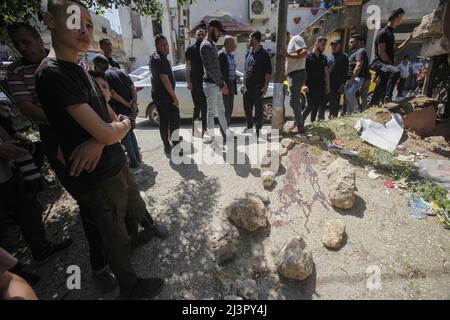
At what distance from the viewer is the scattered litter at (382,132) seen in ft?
13.3

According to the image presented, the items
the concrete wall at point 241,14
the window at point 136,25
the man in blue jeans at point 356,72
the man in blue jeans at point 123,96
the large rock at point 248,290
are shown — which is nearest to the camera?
the large rock at point 248,290

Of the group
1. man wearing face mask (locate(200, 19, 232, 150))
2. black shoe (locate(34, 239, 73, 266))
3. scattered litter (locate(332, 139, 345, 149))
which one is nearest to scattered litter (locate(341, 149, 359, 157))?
scattered litter (locate(332, 139, 345, 149))

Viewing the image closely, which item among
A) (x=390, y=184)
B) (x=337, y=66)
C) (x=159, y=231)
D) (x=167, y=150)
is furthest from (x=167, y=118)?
(x=337, y=66)

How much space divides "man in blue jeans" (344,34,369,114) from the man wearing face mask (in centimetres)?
301

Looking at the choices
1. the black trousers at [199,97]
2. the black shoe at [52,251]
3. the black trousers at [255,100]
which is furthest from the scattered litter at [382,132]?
the black shoe at [52,251]

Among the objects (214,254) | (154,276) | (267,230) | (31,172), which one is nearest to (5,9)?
(31,172)

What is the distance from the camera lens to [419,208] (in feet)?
9.23

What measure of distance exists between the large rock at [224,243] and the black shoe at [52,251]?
1.41m

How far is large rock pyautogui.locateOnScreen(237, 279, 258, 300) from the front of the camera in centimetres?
202

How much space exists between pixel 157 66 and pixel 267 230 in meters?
2.67

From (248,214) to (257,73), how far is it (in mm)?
2750

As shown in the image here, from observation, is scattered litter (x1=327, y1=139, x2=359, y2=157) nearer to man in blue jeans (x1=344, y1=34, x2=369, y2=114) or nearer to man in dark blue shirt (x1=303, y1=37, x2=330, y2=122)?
man in dark blue shirt (x1=303, y1=37, x2=330, y2=122)

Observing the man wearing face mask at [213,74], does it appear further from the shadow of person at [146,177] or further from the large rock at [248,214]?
the large rock at [248,214]

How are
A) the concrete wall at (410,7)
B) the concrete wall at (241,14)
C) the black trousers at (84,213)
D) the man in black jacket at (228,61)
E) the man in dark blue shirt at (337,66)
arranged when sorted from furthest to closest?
the concrete wall at (241,14) < the concrete wall at (410,7) < the man in dark blue shirt at (337,66) < the man in black jacket at (228,61) < the black trousers at (84,213)
